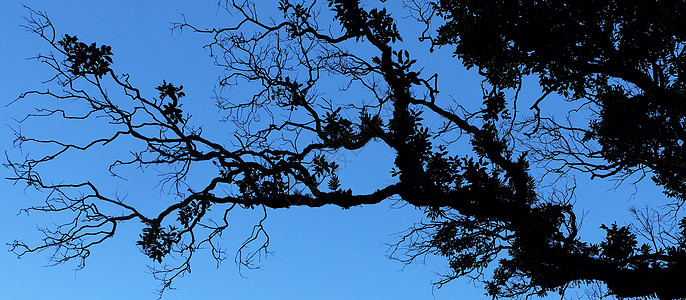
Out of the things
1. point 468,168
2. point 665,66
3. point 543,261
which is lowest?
point 543,261

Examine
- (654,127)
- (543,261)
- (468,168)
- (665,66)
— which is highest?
(665,66)

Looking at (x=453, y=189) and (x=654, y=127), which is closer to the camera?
(x=453, y=189)

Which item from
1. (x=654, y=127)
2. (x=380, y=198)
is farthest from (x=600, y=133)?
(x=380, y=198)

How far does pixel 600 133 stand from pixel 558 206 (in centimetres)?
158

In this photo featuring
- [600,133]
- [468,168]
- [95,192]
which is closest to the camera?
[468,168]

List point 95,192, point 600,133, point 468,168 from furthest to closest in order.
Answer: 1. point 600,133
2. point 95,192
3. point 468,168

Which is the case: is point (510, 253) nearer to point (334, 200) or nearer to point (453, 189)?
point (453, 189)

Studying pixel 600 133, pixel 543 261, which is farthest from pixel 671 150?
pixel 543 261

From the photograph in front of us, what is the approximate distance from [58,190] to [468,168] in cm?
586

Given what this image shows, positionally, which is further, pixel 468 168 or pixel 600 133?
pixel 600 133

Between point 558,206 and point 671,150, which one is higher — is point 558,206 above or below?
below

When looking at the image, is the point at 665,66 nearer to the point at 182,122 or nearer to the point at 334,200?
the point at 334,200

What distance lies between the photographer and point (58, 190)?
908 cm

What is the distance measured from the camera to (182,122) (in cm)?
873
